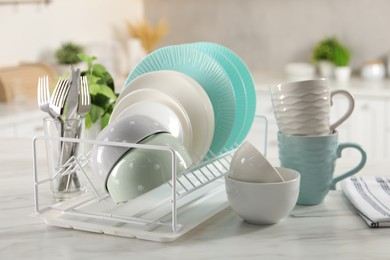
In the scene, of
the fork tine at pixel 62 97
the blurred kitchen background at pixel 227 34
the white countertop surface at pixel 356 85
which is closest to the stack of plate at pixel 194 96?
the fork tine at pixel 62 97

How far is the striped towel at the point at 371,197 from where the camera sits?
1.11 m

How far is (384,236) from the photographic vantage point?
1.06 metres

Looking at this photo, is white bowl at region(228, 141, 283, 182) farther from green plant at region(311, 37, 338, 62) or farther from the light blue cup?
green plant at region(311, 37, 338, 62)

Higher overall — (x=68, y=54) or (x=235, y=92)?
(x=235, y=92)

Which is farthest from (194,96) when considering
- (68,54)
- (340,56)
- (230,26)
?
(230,26)

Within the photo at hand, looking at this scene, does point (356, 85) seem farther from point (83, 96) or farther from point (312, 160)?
→ point (83, 96)

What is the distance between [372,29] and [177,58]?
2779mm

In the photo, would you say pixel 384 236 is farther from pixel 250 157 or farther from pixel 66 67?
pixel 66 67

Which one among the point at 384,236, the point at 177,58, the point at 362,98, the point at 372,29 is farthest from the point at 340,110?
the point at 384,236

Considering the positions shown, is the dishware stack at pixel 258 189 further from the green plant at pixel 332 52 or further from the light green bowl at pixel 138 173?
the green plant at pixel 332 52

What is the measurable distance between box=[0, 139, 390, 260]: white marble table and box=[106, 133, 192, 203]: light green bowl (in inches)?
3.2

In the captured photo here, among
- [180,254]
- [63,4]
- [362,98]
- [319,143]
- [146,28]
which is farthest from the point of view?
[146,28]

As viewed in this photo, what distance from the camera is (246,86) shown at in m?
1.49

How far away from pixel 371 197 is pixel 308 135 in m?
0.18
